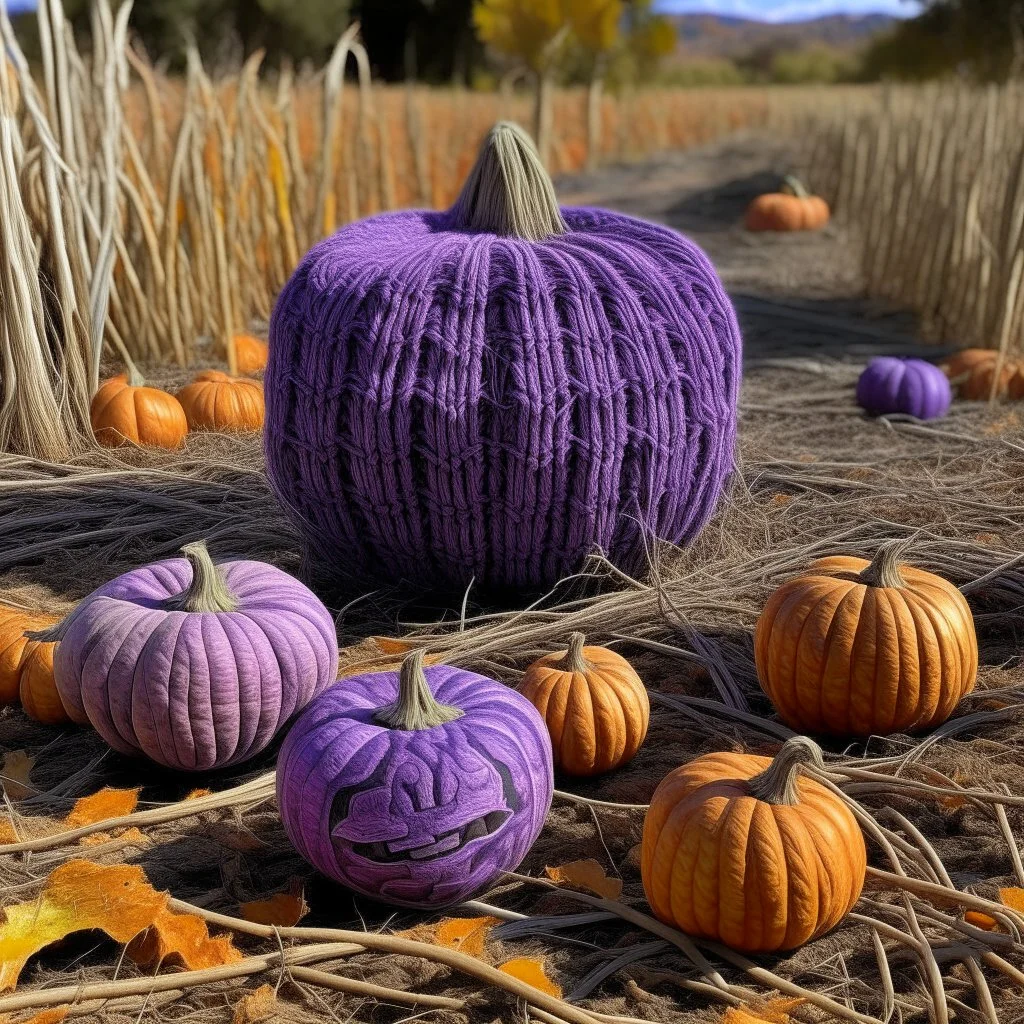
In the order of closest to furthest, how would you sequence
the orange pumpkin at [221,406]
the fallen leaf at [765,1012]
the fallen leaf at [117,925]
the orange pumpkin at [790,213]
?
1. the fallen leaf at [765,1012]
2. the fallen leaf at [117,925]
3. the orange pumpkin at [221,406]
4. the orange pumpkin at [790,213]

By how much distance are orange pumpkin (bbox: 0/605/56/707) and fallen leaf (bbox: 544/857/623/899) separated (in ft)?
4.74

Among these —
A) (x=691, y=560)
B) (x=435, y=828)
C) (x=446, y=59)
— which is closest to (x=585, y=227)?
(x=691, y=560)

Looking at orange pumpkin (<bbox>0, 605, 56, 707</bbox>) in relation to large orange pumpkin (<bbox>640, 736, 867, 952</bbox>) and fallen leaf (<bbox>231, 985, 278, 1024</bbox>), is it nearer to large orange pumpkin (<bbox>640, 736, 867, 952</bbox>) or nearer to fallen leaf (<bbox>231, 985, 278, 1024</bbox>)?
fallen leaf (<bbox>231, 985, 278, 1024</bbox>)

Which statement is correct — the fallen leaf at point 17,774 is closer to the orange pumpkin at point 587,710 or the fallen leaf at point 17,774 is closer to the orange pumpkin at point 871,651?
the orange pumpkin at point 587,710

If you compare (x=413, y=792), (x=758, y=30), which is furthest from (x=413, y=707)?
(x=758, y=30)

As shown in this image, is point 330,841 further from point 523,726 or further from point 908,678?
point 908,678

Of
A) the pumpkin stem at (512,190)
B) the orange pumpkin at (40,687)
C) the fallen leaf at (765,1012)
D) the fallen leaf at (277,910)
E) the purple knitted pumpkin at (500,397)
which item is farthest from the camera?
the pumpkin stem at (512,190)

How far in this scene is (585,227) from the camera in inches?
147

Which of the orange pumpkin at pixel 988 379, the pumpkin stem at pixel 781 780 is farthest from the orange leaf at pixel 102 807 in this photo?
the orange pumpkin at pixel 988 379

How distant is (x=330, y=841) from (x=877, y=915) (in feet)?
3.19

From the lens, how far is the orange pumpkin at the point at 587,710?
2615mm

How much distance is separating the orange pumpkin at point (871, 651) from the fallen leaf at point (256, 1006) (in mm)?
1369

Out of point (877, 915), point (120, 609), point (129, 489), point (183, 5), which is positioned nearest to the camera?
point (877, 915)

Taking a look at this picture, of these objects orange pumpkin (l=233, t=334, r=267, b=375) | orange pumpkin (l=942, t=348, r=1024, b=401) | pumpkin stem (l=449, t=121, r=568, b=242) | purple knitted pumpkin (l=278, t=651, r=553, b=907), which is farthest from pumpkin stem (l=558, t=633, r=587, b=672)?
orange pumpkin (l=942, t=348, r=1024, b=401)
